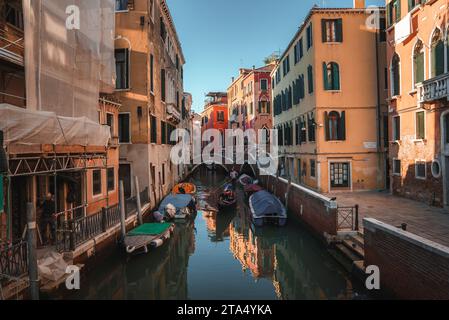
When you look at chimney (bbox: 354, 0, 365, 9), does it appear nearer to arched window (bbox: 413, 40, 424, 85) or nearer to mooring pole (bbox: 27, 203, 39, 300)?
arched window (bbox: 413, 40, 424, 85)

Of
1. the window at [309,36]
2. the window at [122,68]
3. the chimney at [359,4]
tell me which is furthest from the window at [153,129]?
the chimney at [359,4]

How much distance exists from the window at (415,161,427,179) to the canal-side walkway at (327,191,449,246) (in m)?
0.98

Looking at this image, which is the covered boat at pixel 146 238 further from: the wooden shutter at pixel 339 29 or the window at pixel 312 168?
the wooden shutter at pixel 339 29

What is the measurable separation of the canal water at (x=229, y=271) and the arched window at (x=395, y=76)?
6812 mm

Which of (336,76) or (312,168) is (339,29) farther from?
(312,168)

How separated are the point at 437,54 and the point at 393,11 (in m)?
3.88

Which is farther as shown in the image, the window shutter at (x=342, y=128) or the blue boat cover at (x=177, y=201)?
the window shutter at (x=342, y=128)

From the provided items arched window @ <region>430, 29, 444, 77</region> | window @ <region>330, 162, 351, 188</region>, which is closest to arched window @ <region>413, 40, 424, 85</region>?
arched window @ <region>430, 29, 444, 77</region>

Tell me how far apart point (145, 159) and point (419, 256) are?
1190 cm

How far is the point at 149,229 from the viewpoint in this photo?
11.1 meters

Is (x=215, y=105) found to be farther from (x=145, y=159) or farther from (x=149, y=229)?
(x=149, y=229)

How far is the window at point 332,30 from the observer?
16.2 metres
